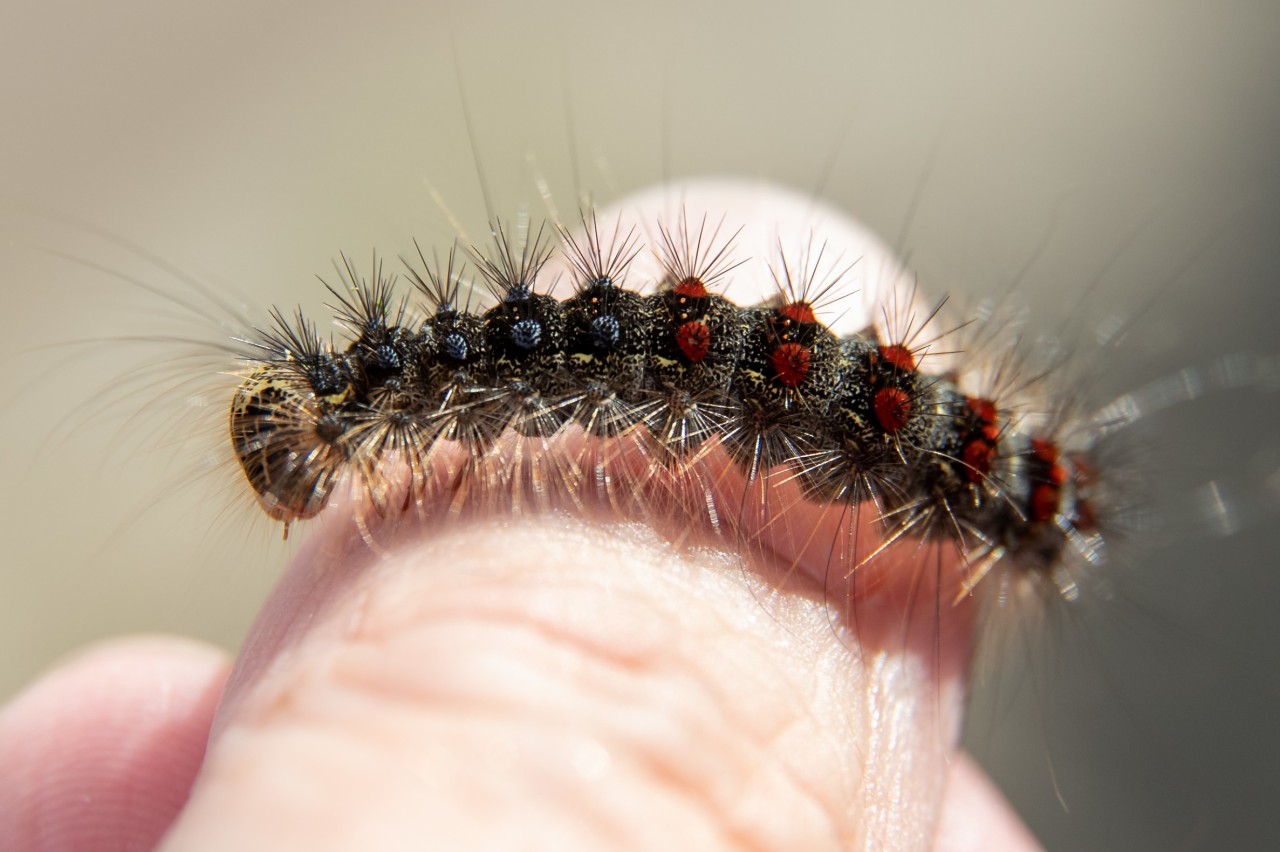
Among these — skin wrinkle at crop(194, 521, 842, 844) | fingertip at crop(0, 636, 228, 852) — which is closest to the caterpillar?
skin wrinkle at crop(194, 521, 842, 844)

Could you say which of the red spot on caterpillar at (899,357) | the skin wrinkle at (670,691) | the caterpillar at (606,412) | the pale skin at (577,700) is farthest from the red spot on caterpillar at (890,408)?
the skin wrinkle at (670,691)

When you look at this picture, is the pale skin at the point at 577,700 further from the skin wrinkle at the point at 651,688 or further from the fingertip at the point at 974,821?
the fingertip at the point at 974,821

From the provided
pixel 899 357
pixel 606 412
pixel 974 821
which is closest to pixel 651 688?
pixel 606 412

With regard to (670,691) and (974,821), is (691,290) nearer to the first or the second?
(670,691)

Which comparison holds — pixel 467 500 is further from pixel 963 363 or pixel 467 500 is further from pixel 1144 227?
pixel 1144 227

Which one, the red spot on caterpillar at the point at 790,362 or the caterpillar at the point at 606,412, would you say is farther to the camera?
the red spot on caterpillar at the point at 790,362

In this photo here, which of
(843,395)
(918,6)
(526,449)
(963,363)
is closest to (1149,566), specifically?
(963,363)
